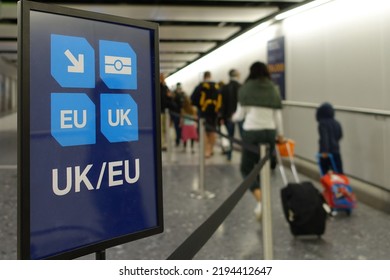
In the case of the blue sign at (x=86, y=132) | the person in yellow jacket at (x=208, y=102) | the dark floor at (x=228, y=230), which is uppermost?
the person in yellow jacket at (x=208, y=102)

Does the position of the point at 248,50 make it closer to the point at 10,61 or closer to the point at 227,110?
the point at 10,61

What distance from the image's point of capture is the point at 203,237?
0.73 m

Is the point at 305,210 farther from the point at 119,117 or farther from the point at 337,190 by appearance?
the point at 119,117

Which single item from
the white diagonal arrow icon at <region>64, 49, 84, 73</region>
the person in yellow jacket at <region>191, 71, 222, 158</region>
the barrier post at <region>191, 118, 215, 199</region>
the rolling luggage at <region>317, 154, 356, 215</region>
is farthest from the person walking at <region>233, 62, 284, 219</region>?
the white diagonal arrow icon at <region>64, 49, 84, 73</region>

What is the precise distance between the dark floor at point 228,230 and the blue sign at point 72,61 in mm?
122

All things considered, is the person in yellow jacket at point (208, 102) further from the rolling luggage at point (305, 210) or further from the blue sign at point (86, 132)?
the rolling luggage at point (305, 210)

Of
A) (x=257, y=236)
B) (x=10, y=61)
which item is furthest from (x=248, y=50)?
(x=257, y=236)

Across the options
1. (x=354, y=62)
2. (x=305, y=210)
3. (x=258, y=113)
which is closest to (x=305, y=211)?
(x=305, y=210)

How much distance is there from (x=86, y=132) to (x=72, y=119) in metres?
0.03

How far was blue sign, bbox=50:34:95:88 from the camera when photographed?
1.92 ft

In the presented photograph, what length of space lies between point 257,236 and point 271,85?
915 millimetres

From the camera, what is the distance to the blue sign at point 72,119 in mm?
591

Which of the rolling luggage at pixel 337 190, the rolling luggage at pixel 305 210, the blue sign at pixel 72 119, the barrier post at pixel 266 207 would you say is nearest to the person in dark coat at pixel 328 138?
the rolling luggage at pixel 337 190

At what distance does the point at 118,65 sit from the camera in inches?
26.0
